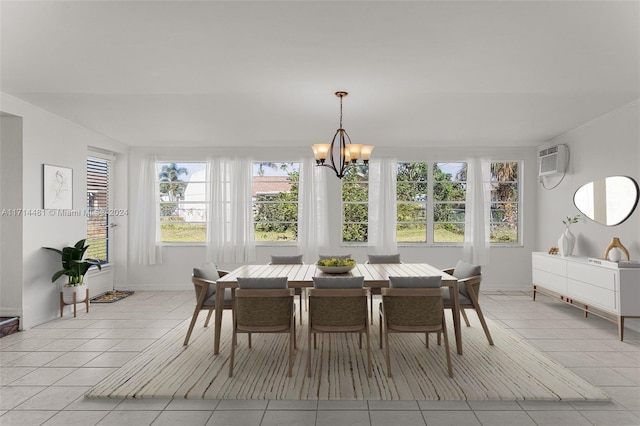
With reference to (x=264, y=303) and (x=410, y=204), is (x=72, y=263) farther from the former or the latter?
(x=410, y=204)

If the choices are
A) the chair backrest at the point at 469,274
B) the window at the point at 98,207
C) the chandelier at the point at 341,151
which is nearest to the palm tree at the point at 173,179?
the window at the point at 98,207

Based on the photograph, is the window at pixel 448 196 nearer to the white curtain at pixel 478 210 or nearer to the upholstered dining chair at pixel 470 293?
the white curtain at pixel 478 210

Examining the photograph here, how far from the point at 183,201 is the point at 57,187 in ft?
7.80

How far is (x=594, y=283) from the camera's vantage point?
462 centimetres

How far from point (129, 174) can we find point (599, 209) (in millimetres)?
7337

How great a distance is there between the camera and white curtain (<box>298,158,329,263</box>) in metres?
6.96

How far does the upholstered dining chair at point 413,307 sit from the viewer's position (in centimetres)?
329

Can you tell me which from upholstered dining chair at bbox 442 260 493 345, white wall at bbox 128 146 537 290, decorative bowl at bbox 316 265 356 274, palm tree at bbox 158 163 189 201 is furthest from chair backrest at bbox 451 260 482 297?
palm tree at bbox 158 163 189 201

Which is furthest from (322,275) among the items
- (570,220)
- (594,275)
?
(570,220)

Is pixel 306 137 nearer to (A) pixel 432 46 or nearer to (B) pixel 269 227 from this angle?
(B) pixel 269 227

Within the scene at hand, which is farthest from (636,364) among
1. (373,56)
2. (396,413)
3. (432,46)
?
(373,56)

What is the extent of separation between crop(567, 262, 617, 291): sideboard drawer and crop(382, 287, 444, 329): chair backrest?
7.72 feet

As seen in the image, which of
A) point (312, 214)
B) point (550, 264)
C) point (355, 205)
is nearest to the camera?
point (550, 264)

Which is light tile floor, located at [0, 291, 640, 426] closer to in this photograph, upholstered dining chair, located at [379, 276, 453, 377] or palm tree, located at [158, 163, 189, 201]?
upholstered dining chair, located at [379, 276, 453, 377]
